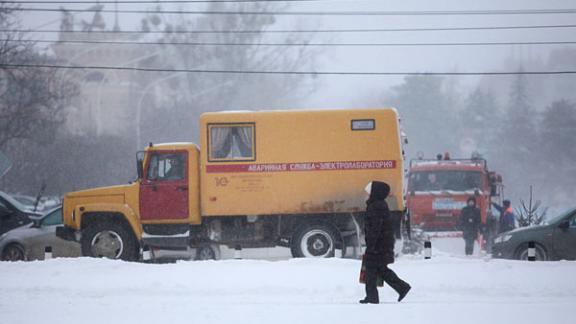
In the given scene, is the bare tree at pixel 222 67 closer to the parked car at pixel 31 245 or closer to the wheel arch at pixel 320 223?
the parked car at pixel 31 245

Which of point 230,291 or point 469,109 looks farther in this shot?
point 469,109

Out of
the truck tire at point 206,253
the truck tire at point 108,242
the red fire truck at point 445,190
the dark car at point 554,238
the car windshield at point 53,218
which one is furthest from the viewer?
the red fire truck at point 445,190

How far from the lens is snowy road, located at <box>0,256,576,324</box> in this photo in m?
10.2

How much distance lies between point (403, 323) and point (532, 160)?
6381 cm

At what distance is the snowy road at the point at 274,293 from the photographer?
1024 cm

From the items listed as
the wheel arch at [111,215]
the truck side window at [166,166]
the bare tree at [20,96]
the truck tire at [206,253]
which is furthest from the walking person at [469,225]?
the bare tree at [20,96]

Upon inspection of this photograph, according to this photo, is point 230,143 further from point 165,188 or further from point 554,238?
point 554,238

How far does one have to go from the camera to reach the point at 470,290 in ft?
40.8

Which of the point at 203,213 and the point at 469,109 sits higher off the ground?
the point at 469,109

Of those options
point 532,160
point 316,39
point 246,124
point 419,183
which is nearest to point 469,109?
point 532,160

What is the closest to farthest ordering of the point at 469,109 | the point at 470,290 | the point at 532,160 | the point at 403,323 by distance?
the point at 403,323
the point at 470,290
the point at 532,160
the point at 469,109

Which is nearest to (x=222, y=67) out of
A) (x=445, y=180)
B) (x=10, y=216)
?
(x=445, y=180)

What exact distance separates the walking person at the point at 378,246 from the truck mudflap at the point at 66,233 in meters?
8.51

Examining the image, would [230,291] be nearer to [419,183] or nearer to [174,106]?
[419,183]
